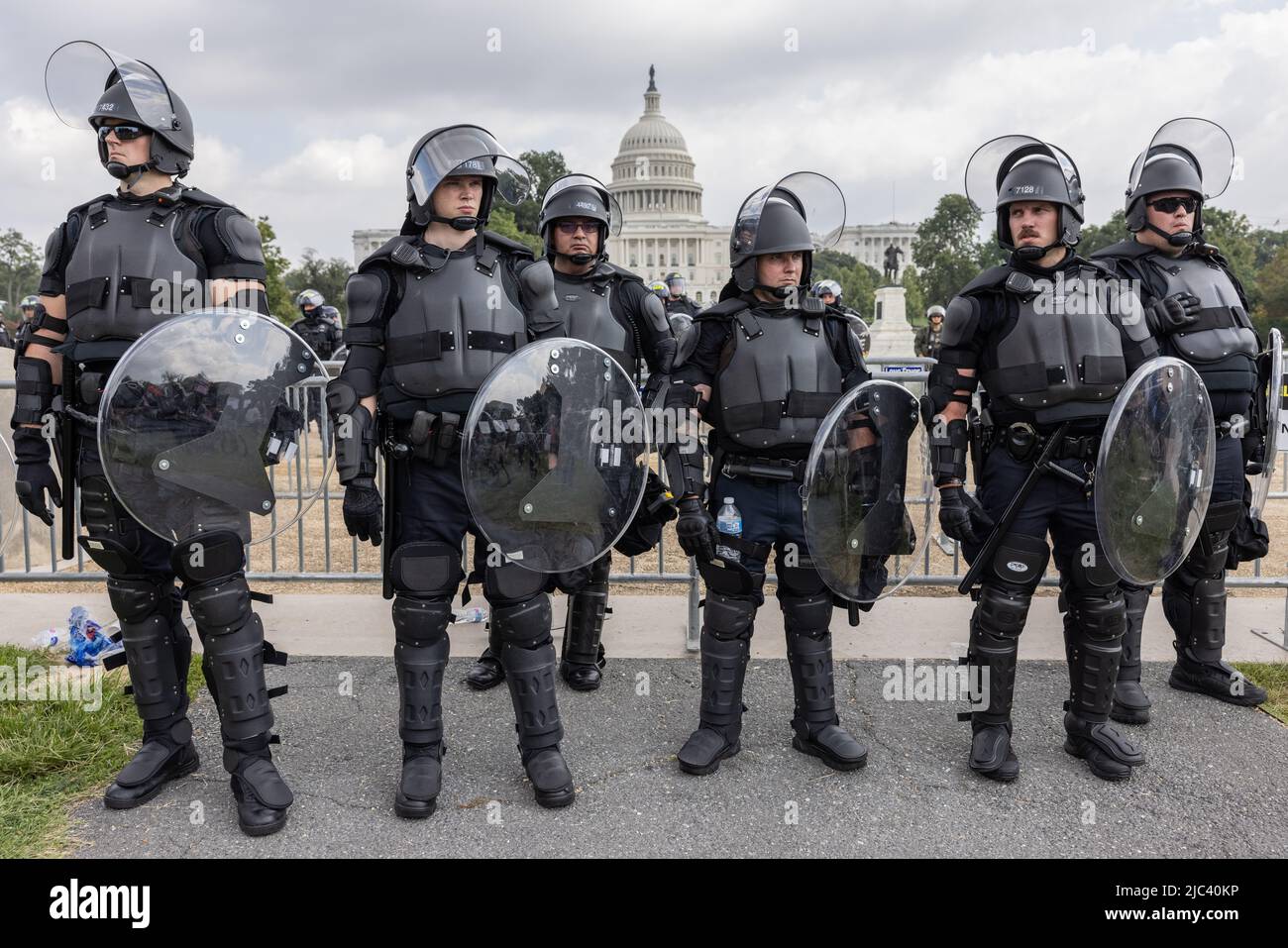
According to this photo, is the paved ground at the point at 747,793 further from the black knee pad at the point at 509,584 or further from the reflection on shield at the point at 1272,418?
the reflection on shield at the point at 1272,418

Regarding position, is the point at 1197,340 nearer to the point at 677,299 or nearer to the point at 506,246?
the point at 506,246

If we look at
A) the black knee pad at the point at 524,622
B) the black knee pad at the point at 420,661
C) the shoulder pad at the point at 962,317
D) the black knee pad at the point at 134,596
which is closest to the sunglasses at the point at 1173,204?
the shoulder pad at the point at 962,317

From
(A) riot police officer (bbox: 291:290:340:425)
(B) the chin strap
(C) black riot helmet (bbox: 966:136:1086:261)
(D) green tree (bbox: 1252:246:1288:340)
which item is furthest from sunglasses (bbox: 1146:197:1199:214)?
(D) green tree (bbox: 1252:246:1288:340)

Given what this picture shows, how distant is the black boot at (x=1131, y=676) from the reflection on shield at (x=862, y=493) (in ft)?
3.43

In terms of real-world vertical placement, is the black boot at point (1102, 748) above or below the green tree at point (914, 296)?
below

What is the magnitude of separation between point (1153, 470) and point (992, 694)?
3.20 feet

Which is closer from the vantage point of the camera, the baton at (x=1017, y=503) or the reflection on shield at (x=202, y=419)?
the reflection on shield at (x=202, y=419)

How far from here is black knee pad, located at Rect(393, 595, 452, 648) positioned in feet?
11.1

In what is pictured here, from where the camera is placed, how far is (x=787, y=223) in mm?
3680

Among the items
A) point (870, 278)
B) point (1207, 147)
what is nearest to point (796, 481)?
point (1207, 147)

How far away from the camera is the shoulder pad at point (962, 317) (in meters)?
3.62

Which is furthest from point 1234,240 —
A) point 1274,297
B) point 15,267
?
point 15,267

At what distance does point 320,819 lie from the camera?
330 cm
